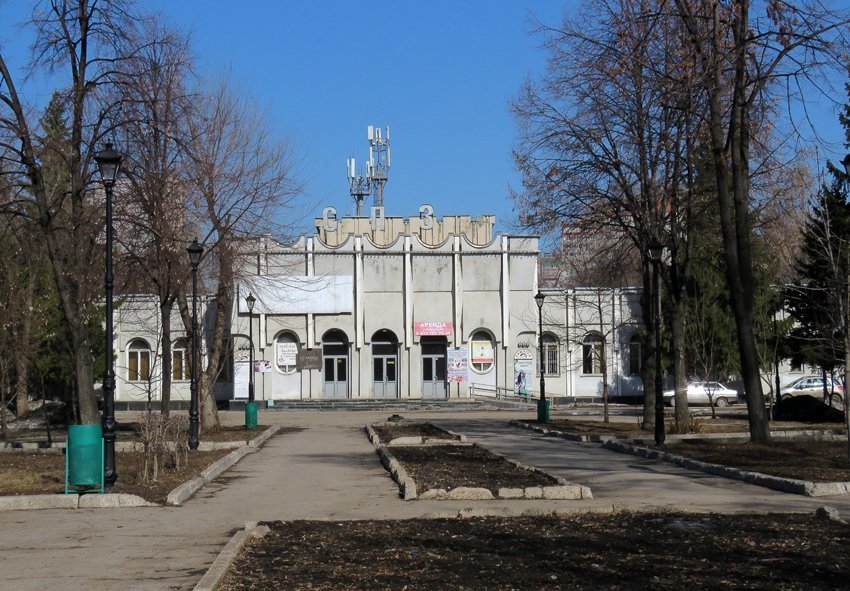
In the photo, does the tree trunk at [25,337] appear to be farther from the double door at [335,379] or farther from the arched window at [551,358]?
the arched window at [551,358]

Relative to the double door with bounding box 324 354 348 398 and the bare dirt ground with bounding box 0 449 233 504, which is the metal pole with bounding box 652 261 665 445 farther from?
the double door with bounding box 324 354 348 398

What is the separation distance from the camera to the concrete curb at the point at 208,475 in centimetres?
1481

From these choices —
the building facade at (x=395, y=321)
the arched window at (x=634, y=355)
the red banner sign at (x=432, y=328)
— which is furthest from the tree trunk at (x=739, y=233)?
the arched window at (x=634, y=355)

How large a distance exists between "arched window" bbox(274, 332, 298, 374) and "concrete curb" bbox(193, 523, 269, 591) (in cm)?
4558

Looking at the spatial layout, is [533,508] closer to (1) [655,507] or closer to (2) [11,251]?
(1) [655,507]

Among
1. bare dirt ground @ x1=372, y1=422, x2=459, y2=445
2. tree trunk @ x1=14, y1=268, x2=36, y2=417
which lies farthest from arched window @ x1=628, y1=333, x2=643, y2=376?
tree trunk @ x1=14, y1=268, x2=36, y2=417

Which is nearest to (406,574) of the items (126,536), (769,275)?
(126,536)

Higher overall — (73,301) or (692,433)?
(73,301)

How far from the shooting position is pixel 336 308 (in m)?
56.9

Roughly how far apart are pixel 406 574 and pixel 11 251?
25665mm

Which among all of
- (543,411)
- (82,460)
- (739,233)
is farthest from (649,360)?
(82,460)

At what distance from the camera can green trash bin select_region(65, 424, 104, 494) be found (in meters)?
14.6

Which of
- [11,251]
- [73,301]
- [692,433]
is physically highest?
[11,251]

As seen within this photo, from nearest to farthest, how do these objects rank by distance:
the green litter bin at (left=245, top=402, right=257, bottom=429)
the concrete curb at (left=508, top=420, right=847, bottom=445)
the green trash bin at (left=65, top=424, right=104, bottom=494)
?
the green trash bin at (left=65, top=424, right=104, bottom=494)
the concrete curb at (left=508, top=420, right=847, bottom=445)
the green litter bin at (left=245, top=402, right=257, bottom=429)
